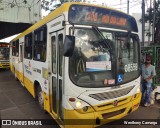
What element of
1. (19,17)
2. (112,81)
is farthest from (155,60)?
(19,17)

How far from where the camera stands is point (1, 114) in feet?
19.4

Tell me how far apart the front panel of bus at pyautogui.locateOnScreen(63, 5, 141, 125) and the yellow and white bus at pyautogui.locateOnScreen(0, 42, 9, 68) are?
14.8 meters

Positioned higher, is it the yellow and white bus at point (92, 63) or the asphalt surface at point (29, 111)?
the yellow and white bus at point (92, 63)

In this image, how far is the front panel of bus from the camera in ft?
12.1

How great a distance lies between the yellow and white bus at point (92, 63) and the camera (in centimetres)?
369

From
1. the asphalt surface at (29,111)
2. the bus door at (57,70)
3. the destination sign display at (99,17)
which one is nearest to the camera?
the destination sign display at (99,17)

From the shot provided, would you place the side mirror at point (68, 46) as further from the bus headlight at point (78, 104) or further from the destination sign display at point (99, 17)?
the bus headlight at point (78, 104)

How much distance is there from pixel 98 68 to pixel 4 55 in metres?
15.2

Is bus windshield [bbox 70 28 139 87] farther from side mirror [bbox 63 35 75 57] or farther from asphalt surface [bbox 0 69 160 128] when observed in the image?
asphalt surface [bbox 0 69 160 128]

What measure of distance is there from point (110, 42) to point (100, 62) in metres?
0.47

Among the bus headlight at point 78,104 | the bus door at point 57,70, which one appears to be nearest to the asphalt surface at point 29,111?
the bus door at point 57,70

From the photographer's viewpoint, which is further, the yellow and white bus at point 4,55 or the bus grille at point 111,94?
the yellow and white bus at point 4,55

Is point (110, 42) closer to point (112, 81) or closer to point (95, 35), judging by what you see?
point (95, 35)

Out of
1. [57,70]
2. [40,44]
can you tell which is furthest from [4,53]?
[57,70]
